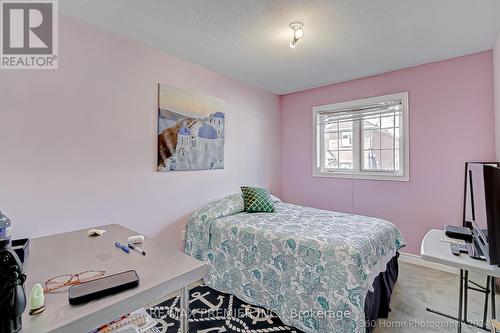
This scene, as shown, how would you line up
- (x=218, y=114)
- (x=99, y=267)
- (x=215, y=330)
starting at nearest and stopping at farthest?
1. (x=99, y=267)
2. (x=215, y=330)
3. (x=218, y=114)

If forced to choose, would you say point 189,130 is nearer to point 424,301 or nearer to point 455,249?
point 455,249

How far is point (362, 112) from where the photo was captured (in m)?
3.35

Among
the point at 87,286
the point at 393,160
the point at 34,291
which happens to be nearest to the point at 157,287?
the point at 87,286

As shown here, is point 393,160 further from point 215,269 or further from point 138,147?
point 138,147

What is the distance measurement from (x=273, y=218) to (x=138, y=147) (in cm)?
155

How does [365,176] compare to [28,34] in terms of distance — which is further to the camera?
[365,176]

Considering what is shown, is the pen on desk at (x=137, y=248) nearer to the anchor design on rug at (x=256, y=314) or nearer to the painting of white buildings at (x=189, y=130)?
the anchor design on rug at (x=256, y=314)

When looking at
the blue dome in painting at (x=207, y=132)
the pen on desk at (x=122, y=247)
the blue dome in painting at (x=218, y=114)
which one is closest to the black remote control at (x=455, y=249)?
the pen on desk at (x=122, y=247)

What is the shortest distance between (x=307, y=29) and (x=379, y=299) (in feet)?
7.58

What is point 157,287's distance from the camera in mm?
953

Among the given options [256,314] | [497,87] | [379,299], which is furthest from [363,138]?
[256,314]

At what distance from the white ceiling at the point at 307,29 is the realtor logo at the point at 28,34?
0.16 m

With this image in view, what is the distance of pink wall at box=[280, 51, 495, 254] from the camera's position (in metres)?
2.57

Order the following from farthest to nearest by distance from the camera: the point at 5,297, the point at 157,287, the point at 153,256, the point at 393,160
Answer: the point at 393,160, the point at 153,256, the point at 157,287, the point at 5,297
